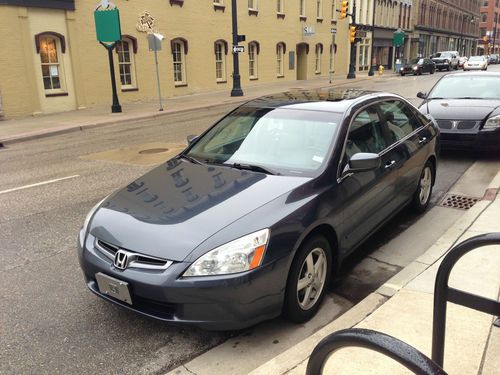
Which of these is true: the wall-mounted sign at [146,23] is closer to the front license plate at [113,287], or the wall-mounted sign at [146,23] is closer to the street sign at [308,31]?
the street sign at [308,31]

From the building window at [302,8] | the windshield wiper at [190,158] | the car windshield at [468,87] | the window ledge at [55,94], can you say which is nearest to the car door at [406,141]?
the windshield wiper at [190,158]

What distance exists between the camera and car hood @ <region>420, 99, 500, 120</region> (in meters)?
8.33

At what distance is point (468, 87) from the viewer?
31.4 feet

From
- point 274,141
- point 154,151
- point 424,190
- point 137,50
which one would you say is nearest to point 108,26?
point 137,50

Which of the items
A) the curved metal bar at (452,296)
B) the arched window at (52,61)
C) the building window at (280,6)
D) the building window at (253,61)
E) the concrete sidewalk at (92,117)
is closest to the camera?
the curved metal bar at (452,296)

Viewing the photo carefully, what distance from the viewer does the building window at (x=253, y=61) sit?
95.5ft

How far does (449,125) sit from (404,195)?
12.5ft

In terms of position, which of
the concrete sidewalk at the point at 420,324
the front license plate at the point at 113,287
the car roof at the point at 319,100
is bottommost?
the concrete sidewalk at the point at 420,324

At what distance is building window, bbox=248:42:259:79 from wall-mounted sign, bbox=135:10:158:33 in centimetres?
843

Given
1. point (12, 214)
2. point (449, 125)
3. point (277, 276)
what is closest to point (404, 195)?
point (277, 276)

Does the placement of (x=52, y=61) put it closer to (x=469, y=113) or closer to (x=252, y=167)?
(x=469, y=113)

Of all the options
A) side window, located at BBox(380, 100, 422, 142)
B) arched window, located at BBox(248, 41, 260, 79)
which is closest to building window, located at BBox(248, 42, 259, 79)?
arched window, located at BBox(248, 41, 260, 79)

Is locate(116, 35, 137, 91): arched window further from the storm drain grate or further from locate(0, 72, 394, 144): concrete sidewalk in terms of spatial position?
the storm drain grate

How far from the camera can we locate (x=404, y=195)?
5230mm
